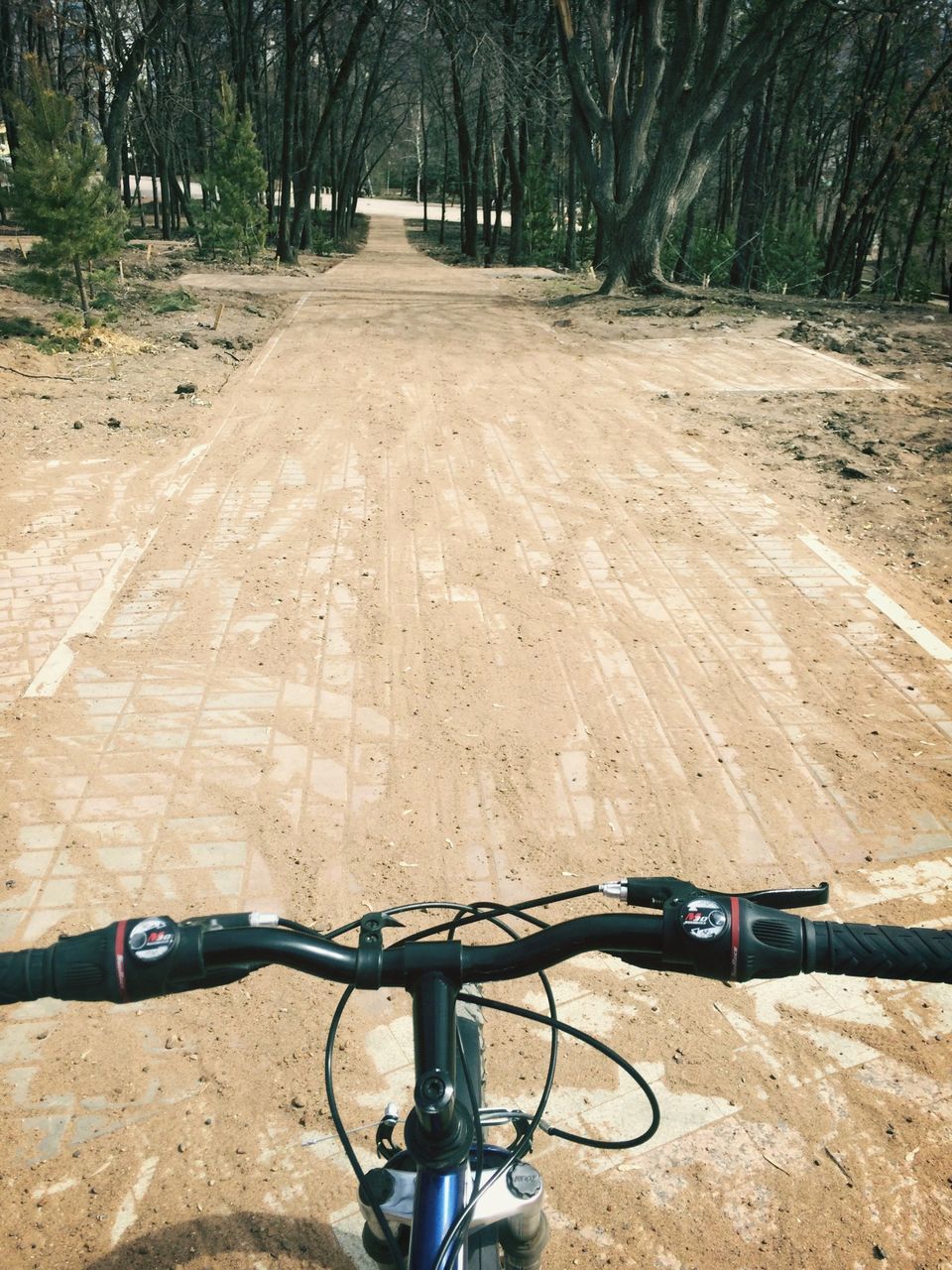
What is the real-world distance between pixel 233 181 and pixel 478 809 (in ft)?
77.5

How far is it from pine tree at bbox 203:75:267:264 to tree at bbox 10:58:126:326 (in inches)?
407

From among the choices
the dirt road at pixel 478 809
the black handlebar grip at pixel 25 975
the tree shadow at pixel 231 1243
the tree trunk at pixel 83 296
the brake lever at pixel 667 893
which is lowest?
the tree shadow at pixel 231 1243

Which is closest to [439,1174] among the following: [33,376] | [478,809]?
[478,809]

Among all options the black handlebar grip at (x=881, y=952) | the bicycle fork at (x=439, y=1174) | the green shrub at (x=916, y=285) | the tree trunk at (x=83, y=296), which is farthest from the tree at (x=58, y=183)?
the green shrub at (x=916, y=285)

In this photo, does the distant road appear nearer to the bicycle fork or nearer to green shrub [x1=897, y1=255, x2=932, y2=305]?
green shrub [x1=897, y1=255, x2=932, y2=305]

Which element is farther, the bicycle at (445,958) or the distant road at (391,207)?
the distant road at (391,207)

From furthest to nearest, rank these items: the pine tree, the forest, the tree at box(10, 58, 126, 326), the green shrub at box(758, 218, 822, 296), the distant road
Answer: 1. the distant road
2. the green shrub at box(758, 218, 822, 296)
3. the pine tree
4. the forest
5. the tree at box(10, 58, 126, 326)

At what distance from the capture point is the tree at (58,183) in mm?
12711

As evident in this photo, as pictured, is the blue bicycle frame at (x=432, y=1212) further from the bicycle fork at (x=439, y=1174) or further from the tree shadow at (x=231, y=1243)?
the tree shadow at (x=231, y=1243)

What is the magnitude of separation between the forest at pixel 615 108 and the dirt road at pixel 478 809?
10103mm

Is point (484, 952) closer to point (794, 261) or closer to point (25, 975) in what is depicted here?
point (25, 975)

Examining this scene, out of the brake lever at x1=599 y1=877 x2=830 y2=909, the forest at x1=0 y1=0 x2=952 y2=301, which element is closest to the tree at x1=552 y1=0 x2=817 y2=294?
the forest at x1=0 y1=0 x2=952 y2=301

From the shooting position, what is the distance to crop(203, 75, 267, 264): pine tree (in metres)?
23.4

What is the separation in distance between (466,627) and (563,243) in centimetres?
3191
